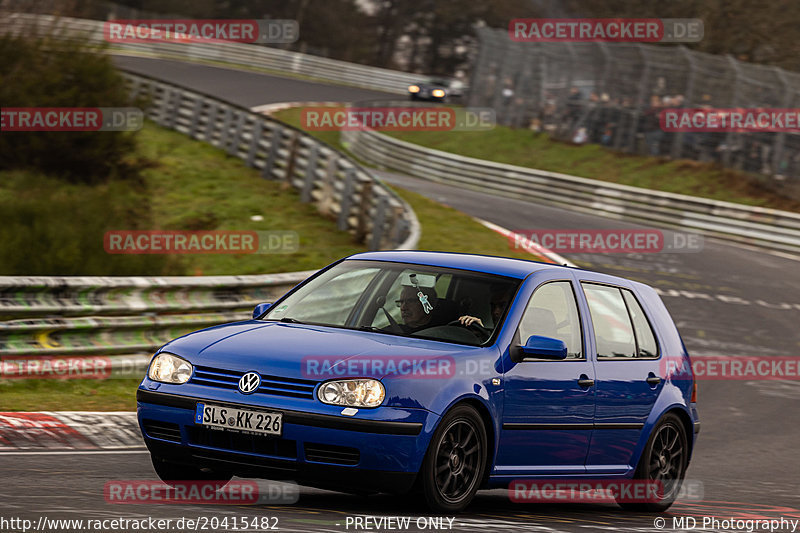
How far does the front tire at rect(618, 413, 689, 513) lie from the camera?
8547mm

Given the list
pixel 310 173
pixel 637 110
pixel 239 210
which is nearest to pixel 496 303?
pixel 239 210

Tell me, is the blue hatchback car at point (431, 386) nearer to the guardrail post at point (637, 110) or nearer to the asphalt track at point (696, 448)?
the asphalt track at point (696, 448)

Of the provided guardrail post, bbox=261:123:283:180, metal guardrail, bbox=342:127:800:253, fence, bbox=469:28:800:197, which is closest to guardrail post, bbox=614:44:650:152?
fence, bbox=469:28:800:197

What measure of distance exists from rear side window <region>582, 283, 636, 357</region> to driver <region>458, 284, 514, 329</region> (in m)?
0.82

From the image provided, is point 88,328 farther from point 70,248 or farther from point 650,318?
point 650,318

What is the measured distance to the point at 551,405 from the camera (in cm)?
750

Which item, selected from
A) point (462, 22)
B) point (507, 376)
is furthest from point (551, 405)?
point (462, 22)

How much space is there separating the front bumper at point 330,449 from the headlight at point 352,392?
0.24 ft

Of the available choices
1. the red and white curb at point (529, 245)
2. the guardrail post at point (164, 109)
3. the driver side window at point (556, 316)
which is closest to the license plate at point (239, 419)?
the driver side window at point (556, 316)

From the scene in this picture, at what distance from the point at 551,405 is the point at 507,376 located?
0.50 m

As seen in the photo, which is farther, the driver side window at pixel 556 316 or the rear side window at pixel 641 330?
the rear side window at pixel 641 330

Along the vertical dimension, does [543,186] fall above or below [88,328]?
below

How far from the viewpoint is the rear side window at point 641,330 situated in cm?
869

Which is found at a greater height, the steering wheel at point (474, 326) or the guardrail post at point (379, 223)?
the steering wheel at point (474, 326)
